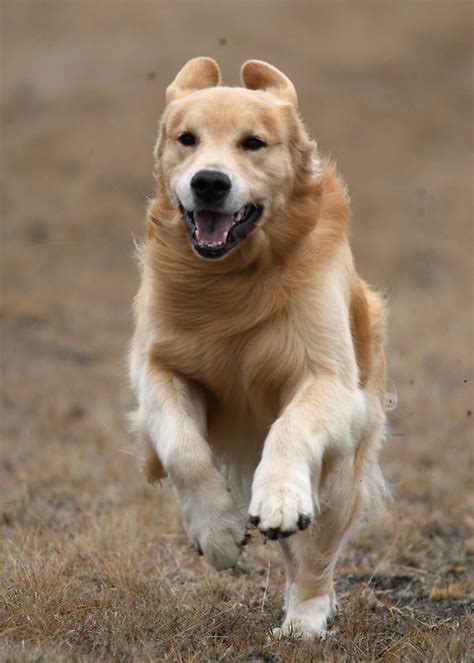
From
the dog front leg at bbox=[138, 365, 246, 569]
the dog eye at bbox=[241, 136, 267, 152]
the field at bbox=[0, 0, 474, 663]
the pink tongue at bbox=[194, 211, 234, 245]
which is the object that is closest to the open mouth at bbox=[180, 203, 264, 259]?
the pink tongue at bbox=[194, 211, 234, 245]

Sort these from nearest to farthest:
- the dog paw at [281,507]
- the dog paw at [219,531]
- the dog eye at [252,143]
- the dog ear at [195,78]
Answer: the dog paw at [281,507] → the dog paw at [219,531] → the dog eye at [252,143] → the dog ear at [195,78]

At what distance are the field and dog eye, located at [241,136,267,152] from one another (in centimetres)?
200

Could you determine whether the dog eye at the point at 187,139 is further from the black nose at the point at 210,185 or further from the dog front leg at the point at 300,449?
the dog front leg at the point at 300,449

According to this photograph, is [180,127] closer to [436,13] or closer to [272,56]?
[272,56]

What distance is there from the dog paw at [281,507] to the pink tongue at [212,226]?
1.09 m

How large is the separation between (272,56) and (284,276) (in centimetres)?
2362

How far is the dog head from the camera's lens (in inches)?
173

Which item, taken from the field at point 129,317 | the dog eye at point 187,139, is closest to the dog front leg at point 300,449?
the field at point 129,317

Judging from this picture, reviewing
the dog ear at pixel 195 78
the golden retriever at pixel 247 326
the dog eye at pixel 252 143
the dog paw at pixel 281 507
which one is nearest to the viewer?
the dog paw at pixel 281 507

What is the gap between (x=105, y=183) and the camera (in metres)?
21.7

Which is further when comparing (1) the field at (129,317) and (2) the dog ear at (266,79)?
(2) the dog ear at (266,79)

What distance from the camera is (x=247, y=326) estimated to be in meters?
4.64

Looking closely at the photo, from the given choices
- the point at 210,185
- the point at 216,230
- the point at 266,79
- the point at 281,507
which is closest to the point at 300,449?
the point at 281,507

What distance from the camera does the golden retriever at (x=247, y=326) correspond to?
4.28 meters
